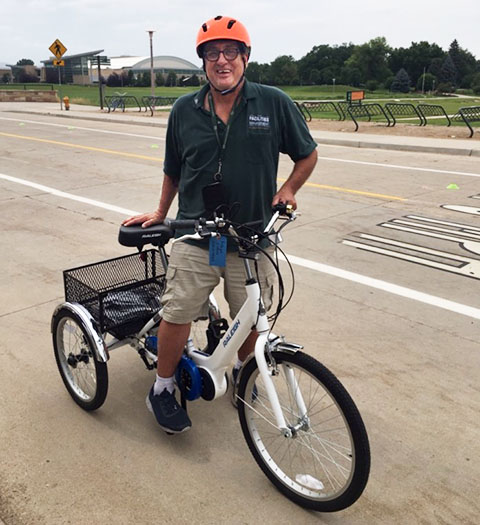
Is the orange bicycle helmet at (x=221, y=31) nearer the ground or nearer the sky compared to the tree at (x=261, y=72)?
nearer the ground

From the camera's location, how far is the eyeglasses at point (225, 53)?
260cm

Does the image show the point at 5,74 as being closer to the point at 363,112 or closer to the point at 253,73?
the point at 253,73

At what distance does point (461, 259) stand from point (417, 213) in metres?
2.13

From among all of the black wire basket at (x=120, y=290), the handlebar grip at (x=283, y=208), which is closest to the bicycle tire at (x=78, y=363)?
the black wire basket at (x=120, y=290)

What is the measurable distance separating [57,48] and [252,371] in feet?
112

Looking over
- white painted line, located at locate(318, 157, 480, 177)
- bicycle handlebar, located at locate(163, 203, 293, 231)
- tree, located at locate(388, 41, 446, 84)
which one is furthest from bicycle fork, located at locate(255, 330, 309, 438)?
tree, located at locate(388, 41, 446, 84)

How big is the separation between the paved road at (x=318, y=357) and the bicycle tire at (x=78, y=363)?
0.35 feet

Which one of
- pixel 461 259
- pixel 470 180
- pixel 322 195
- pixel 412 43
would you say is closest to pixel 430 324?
pixel 461 259

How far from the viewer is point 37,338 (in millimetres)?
4250

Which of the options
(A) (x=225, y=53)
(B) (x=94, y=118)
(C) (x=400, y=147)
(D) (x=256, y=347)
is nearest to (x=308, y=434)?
(D) (x=256, y=347)

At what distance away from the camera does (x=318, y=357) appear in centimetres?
394

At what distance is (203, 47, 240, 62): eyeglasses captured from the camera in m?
2.60

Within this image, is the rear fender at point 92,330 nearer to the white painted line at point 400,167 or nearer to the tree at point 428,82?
the white painted line at point 400,167

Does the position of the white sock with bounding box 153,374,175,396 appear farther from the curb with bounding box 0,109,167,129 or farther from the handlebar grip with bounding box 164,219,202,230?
the curb with bounding box 0,109,167,129
